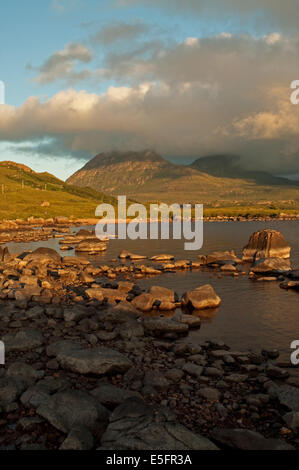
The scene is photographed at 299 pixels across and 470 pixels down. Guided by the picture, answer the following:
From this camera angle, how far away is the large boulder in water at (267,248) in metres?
51.7

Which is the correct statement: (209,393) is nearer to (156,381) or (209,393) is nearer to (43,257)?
(156,381)

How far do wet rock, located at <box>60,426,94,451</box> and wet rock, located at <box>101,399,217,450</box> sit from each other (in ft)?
1.34

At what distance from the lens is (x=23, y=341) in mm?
17547

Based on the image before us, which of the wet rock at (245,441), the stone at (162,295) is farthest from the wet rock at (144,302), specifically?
the wet rock at (245,441)

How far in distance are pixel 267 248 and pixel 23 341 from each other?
4162 cm

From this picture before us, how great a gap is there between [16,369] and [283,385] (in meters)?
10.8

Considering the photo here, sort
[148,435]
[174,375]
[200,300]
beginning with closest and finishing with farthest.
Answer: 1. [148,435]
2. [174,375]
3. [200,300]

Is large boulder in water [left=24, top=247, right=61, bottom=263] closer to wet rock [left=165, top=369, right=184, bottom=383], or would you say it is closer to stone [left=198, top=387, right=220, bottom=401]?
wet rock [left=165, top=369, right=184, bottom=383]

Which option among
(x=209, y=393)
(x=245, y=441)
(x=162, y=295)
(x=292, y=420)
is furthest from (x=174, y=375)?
(x=162, y=295)

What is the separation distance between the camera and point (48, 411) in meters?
11.1

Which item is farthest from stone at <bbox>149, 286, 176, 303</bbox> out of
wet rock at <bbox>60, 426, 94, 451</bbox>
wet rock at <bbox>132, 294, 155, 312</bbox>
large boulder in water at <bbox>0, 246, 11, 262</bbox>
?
large boulder in water at <bbox>0, 246, 11, 262</bbox>

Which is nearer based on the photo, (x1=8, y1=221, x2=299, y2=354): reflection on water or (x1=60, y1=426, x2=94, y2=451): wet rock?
(x1=60, y1=426, x2=94, y2=451): wet rock

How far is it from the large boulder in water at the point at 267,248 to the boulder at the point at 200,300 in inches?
987

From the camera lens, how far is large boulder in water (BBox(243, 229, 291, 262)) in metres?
51.7
